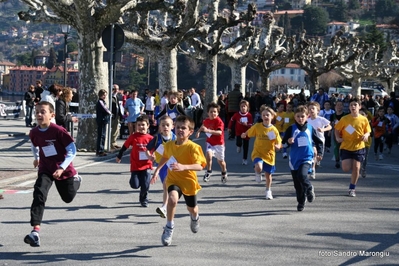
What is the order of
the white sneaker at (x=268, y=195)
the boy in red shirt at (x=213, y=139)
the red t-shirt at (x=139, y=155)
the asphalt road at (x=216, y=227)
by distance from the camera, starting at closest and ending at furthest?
the asphalt road at (x=216, y=227) < the red t-shirt at (x=139, y=155) < the white sneaker at (x=268, y=195) < the boy in red shirt at (x=213, y=139)

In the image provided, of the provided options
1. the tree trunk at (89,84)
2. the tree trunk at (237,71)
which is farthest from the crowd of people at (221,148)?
the tree trunk at (237,71)

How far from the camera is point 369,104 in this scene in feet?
115

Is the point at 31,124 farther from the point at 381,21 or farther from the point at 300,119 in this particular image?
the point at 381,21

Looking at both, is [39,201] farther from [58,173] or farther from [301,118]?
[301,118]

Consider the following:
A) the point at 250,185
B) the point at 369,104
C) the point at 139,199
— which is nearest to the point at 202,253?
the point at 139,199

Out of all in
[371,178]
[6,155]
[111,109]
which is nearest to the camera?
[371,178]

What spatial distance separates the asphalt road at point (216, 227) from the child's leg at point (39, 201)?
278mm

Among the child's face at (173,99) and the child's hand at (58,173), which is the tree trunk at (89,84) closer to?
the child's face at (173,99)

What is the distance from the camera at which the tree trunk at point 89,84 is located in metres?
18.6

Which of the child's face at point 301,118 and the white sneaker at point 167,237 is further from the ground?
the child's face at point 301,118

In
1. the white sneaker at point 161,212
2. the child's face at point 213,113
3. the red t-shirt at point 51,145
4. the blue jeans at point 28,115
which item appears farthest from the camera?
the blue jeans at point 28,115

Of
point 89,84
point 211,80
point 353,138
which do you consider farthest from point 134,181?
point 211,80

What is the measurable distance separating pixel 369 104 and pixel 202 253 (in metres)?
29.1

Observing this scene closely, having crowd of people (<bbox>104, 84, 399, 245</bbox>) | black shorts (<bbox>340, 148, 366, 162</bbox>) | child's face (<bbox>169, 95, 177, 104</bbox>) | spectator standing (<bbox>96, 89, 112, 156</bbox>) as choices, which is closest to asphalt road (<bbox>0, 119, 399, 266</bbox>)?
crowd of people (<bbox>104, 84, 399, 245</bbox>)
